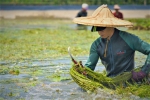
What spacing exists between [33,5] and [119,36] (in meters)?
21.1

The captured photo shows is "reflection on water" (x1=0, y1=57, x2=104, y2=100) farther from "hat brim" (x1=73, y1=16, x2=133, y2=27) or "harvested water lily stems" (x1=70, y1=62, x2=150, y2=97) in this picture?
"hat brim" (x1=73, y1=16, x2=133, y2=27)

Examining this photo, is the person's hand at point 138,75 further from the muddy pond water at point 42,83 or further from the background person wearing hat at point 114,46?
the muddy pond water at point 42,83

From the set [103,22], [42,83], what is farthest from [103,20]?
[42,83]

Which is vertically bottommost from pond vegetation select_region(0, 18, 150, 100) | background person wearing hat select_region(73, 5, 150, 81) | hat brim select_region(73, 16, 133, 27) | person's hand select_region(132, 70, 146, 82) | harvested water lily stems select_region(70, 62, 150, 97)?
pond vegetation select_region(0, 18, 150, 100)

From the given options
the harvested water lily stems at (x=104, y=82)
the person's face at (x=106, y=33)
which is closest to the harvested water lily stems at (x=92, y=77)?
the harvested water lily stems at (x=104, y=82)

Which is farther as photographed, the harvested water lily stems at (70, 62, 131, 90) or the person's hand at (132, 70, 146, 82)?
the harvested water lily stems at (70, 62, 131, 90)

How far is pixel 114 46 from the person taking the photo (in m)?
5.56

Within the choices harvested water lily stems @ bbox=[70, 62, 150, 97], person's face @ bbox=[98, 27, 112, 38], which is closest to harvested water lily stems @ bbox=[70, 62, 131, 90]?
harvested water lily stems @ bbox=[70, 62, 150, 97]

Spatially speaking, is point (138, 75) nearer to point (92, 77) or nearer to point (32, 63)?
point (92, 77)

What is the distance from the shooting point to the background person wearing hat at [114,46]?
531 centimetres

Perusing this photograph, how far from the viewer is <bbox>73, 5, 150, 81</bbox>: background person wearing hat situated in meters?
5.31

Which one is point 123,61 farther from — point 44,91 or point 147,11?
point 147,11

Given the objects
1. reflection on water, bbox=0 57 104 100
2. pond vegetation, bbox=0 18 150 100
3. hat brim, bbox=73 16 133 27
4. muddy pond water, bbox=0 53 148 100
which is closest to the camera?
hat brim, bbox=73 16 133 27

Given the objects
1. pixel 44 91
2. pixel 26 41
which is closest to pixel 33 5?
pixel 26 41
